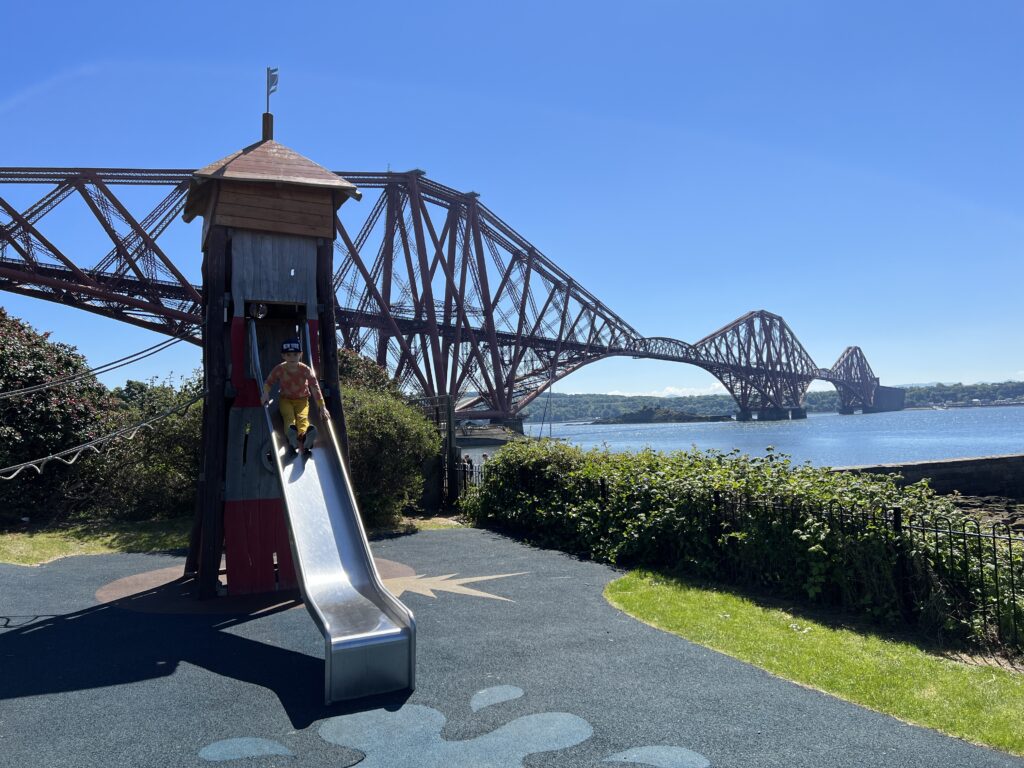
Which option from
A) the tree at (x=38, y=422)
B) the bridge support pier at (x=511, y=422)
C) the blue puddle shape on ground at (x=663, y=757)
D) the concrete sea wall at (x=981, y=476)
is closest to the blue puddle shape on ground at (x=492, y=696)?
the blue puddle shape on ground at (x=663, y=757)

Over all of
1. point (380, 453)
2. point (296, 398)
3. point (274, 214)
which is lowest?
point (380, 453)

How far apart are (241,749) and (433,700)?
1330 millimetres

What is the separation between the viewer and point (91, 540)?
502 inches

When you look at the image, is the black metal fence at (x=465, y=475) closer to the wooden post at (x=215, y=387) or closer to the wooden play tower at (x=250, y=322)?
the wooden play tower at (x=250, y=322)

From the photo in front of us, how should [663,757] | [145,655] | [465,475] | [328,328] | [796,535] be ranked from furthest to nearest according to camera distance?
[465,475], [328,328], [796,535], [145,655], [663,757]

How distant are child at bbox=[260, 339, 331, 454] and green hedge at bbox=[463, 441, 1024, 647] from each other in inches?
181

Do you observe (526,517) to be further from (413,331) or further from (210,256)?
(413,331)

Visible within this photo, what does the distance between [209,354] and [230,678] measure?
14.7 feet

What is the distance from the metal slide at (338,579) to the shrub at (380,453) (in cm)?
517

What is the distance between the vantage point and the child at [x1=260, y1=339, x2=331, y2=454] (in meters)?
7.93

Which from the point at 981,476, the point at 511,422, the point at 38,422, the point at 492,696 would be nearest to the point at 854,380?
the point at 511,422

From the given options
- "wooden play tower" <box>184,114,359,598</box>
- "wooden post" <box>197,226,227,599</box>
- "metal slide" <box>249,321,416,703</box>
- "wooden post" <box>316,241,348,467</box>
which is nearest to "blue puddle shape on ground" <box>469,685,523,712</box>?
"metal slide" <box>249,321,416,703</box>

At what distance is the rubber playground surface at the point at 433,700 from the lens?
4609 millimetres

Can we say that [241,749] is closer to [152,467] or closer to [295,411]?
[295,411]
